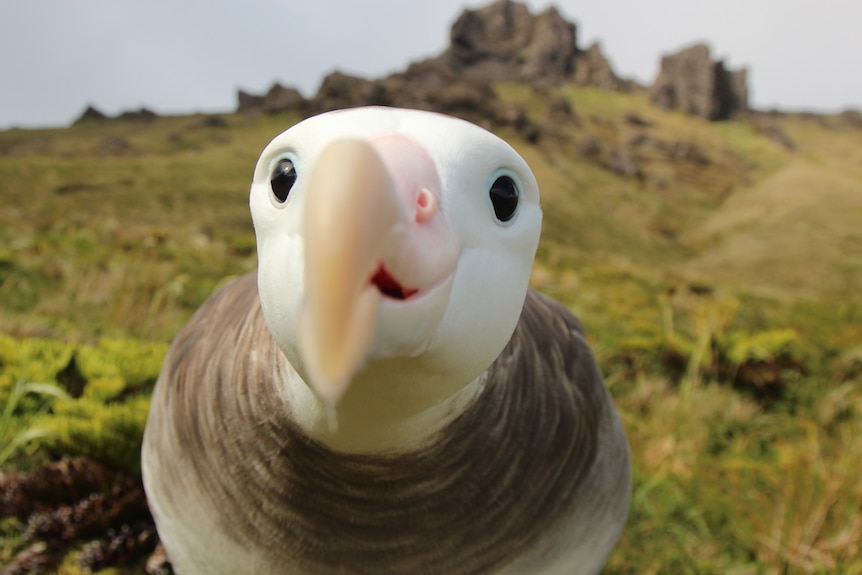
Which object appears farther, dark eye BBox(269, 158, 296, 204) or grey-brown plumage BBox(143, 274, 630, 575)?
grey-brown plumage BBox(143, 274, 630, 575)

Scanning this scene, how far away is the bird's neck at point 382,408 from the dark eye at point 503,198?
0.29m

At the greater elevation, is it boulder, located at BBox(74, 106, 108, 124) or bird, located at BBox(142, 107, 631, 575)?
bird, located at BBox(142, 107, 631, 575)

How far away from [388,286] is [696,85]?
321ft

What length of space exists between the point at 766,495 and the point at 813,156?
283ft

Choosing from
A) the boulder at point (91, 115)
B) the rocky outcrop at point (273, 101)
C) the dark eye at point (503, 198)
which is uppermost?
the dark eye at point (503, 198)

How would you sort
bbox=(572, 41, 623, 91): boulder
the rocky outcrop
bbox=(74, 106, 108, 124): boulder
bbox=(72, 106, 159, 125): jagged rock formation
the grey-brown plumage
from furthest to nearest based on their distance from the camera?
bbox=(572, 41, 623, 91): boulder → bbox=(74, 106, 108, 124): boulder → bbox=(72, 106, 159, 125): jagged rock formation → the rocky outcrop → the grey-brown plumage

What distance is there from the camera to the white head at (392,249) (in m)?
0.75

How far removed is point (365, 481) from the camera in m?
1.31

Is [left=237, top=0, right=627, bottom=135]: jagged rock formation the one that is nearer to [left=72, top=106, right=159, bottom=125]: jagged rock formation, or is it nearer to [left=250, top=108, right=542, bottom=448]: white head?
[left=72, top=106, right=159, bottom=125]: jagged rock formation

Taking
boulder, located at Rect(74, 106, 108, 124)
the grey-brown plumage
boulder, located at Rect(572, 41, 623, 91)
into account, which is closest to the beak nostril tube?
the grey-brown plumage

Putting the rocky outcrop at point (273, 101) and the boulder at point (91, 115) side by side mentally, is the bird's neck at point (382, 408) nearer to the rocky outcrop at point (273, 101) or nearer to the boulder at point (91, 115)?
the rocky outcrop at point (273, 101)

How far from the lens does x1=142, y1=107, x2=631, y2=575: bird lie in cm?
79

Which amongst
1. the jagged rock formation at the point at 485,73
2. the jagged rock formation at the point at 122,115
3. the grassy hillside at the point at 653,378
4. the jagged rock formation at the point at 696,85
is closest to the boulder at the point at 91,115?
the jagged rock formation at the point at 122,115

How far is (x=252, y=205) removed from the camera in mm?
1066
